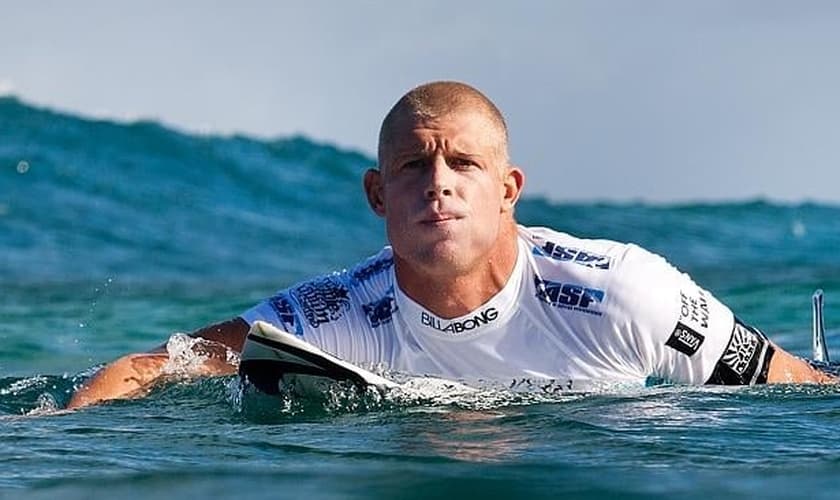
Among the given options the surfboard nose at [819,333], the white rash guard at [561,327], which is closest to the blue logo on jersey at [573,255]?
the white rash guard at [561,327]

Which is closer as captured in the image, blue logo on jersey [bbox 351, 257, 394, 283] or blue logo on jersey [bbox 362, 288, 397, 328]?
blue logo on jersey [bbox 362, 288, 397, 328]

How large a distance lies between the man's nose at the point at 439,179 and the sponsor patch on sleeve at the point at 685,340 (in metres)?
0.91

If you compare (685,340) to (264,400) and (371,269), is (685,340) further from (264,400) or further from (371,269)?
(264,400)

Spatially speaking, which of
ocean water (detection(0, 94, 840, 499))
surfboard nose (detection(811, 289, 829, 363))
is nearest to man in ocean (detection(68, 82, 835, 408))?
ocean water (detection(0, 94, 840, 499))

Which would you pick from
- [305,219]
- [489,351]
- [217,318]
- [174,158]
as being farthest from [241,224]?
[489,351]

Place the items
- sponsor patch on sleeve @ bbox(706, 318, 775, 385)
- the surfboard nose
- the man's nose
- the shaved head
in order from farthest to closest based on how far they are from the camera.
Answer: the surfboard nose → sponsor patch on sleeve @ bbox(706, 318, 775, 385) → the shaved head → the man's nose

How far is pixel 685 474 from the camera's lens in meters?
4.23

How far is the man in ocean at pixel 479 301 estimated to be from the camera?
533cm

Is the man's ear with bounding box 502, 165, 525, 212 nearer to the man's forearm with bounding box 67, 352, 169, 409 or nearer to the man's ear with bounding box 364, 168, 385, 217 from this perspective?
the man's ear with bounding box 364, 168, 385, 217

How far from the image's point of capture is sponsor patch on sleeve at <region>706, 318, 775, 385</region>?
224 inches

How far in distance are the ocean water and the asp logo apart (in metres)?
0.23

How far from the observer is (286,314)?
580cm

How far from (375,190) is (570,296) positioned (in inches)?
28.6

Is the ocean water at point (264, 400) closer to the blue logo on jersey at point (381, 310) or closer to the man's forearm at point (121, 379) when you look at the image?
the man's forearm at point (121, 379)
